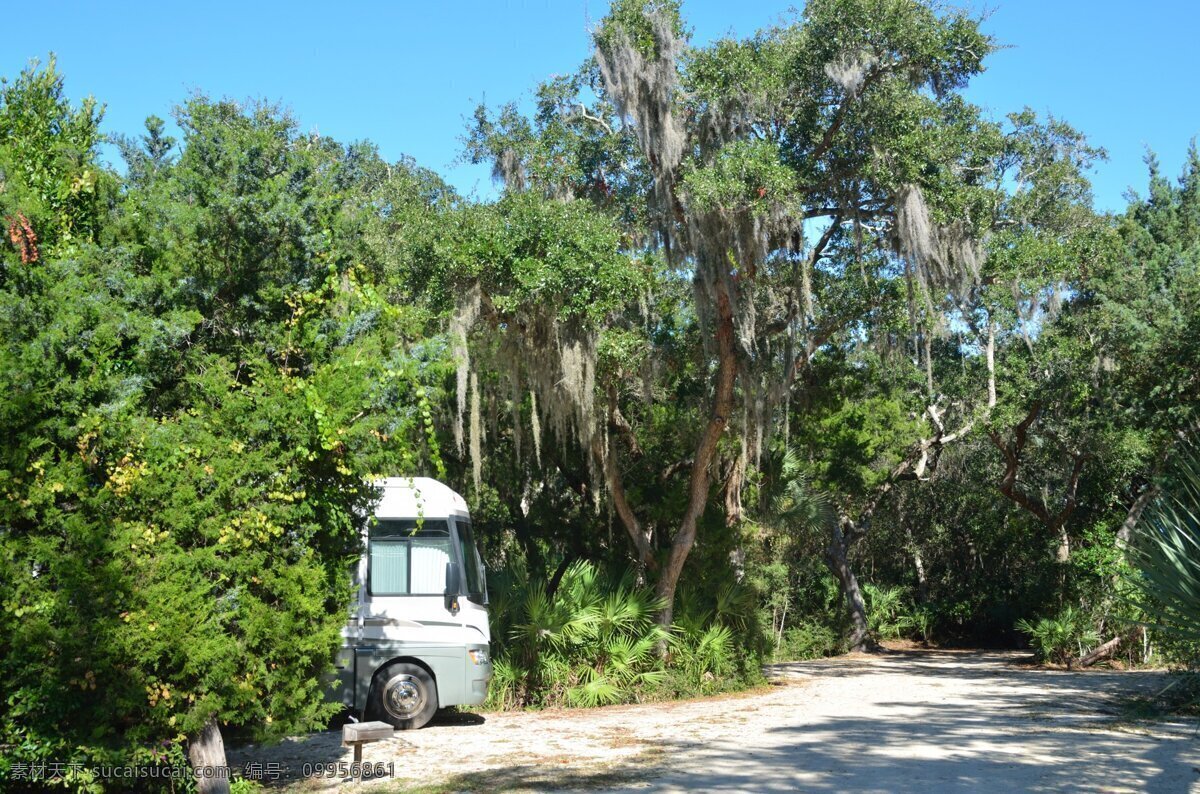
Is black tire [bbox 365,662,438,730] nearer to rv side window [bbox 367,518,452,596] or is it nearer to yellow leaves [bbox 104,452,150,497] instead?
rv side window [bbox 367,518,452,596]

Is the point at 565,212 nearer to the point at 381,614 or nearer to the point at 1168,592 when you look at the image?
the point at 381,614

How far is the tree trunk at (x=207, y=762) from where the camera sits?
7.06 m

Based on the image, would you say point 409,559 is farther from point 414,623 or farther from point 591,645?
point 591,645

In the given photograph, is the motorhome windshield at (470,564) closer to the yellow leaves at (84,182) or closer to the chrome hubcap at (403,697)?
the chrome hubcap at (403,697)

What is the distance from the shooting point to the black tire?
11625 mm

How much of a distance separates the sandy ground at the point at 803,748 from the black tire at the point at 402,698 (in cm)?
22

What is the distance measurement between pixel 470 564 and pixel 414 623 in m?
0.99

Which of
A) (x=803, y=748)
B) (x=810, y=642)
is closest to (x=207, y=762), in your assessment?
(x=803, y=748)

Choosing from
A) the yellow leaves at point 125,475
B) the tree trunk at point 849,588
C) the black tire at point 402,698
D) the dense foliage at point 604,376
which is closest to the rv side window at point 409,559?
the black tire at point 402,698

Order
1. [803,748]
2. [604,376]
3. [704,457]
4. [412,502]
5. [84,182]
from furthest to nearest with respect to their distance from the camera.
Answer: [704,457] → [604,376] → [412,502] → [803,748] → [84,182]

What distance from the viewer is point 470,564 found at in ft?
40.2

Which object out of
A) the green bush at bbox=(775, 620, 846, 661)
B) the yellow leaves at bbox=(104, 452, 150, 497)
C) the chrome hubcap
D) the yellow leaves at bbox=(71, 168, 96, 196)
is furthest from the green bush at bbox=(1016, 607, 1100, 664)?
the yellow leaves at bbox=(71, 168, 96, 196)

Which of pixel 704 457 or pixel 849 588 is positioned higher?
pixel 704 457

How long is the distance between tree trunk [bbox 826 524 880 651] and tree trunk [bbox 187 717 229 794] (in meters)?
20.5
